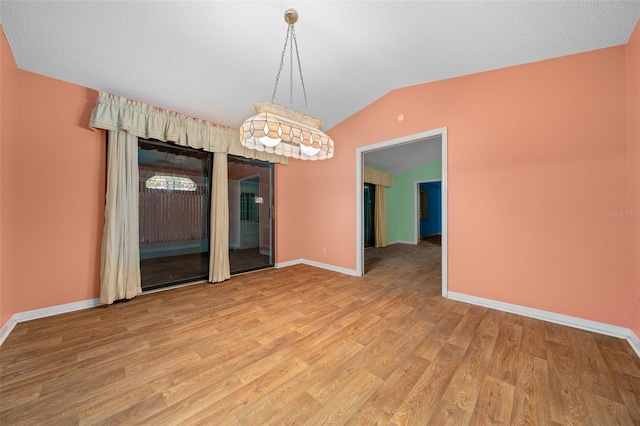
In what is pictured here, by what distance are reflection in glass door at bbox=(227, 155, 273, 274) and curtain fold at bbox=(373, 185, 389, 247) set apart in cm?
371

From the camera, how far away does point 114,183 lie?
8.50ft

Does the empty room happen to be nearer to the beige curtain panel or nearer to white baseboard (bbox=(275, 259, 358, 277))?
white baseboard (bbox=(275, 259, 358, 277))

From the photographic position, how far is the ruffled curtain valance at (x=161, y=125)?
2.50m

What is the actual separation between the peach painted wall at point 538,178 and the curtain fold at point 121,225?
146 inches

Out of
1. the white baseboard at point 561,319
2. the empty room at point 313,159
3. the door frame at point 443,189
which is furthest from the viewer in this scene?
the door frame at point 443,189

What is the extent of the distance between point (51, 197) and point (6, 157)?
500 millimetres

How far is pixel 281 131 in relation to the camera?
180 centimetres

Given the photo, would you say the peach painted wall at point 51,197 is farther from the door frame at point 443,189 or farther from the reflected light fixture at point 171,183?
the door frame at point 443,189

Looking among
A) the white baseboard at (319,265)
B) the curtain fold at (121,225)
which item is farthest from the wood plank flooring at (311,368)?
the white baseboard at (319,265)

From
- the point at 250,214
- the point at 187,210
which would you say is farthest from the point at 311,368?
the point at 250,214

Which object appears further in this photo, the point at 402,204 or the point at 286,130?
the point at 402,204

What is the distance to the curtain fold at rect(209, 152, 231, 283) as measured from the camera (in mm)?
3434

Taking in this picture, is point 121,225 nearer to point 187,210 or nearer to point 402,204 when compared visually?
point 187,210

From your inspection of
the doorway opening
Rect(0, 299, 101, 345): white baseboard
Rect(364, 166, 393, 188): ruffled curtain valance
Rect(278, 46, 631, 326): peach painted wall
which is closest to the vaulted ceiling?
Rect(278, 46, 631, 326): peach painted wall
